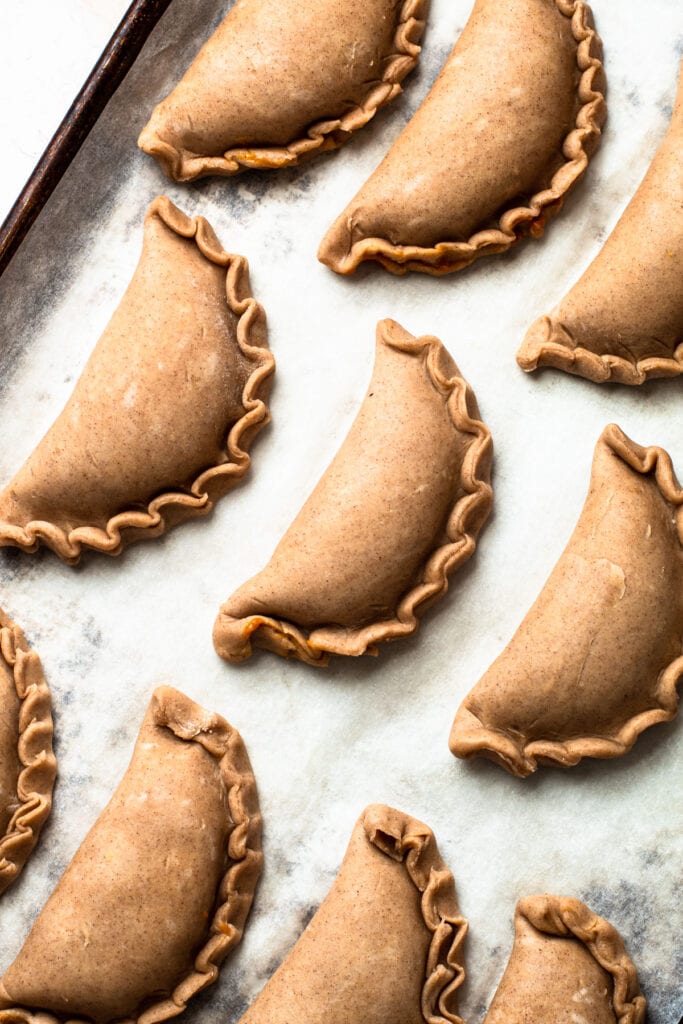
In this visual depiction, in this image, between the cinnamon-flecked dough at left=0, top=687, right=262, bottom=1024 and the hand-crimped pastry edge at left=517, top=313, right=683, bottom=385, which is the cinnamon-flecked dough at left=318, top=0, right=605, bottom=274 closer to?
the hand-crimped pastry edge at left=517, top=313, right=683, bottom=385

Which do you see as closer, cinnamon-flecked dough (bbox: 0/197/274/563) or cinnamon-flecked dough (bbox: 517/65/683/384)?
cinnamon-flecked dough (bbox: 517/65/683/384)

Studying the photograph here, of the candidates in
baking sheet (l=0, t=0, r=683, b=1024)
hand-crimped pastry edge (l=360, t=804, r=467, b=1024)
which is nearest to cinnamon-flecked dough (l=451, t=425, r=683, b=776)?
baking sheet (l=0, t=0, r=683, b=1024)

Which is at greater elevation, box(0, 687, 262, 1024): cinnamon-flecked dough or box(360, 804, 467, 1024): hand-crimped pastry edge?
box(360, 804, 467, 1024): hand-crimped pastry edge

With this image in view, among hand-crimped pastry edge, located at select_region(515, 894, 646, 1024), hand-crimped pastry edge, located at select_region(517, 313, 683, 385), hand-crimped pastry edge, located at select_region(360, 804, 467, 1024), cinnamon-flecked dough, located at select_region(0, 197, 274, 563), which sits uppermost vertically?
hand-crimped pastry edge, located at select_region(517, 313, 683, 385)

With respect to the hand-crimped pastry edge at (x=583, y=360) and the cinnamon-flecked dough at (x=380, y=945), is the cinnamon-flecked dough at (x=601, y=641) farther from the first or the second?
the cinnamon-flecked dough at (x=380, y=945)

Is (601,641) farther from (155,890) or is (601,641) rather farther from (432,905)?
(155,890)

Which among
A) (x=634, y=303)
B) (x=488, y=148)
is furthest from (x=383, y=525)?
(x=488, y=148)

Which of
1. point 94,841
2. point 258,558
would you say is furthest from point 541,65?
point 94,841
